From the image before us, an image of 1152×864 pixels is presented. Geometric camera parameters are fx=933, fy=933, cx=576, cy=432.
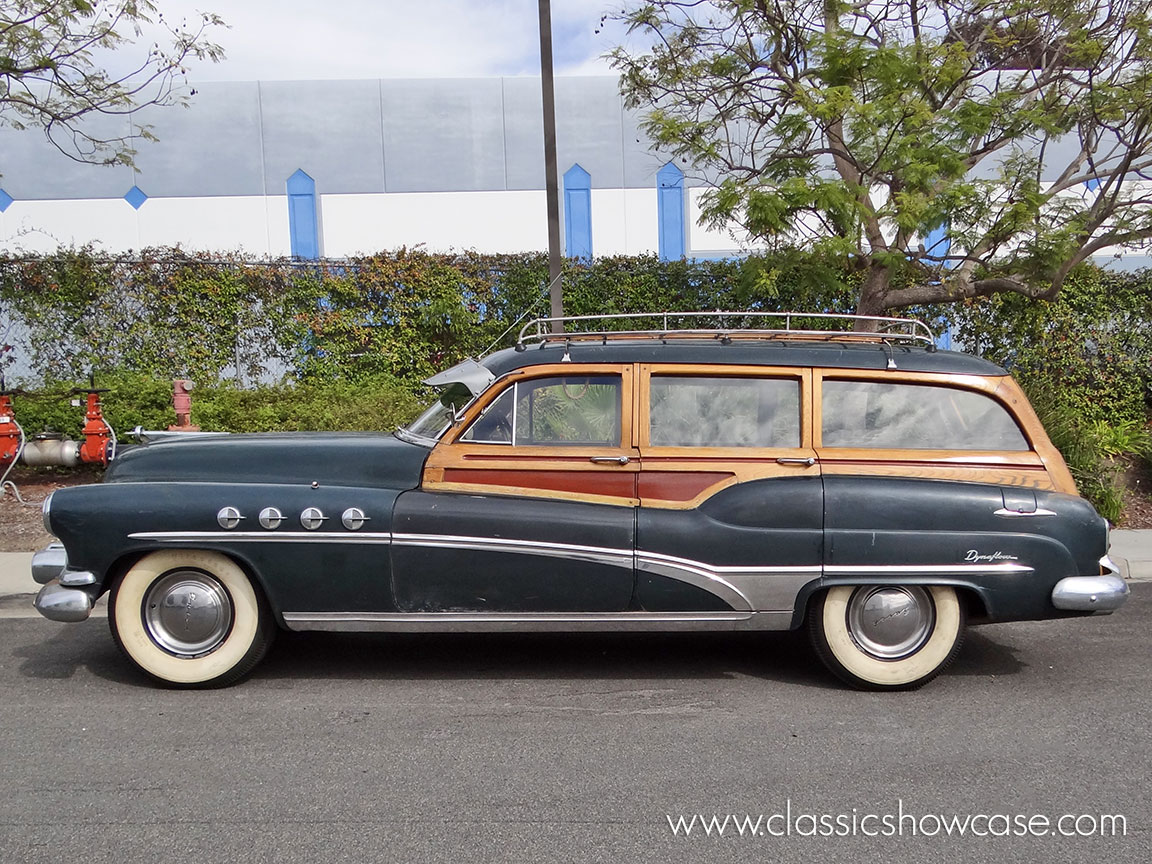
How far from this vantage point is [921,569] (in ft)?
15.0

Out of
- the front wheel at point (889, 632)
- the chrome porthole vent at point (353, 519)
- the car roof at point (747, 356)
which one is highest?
the car roof at point (747, 356)

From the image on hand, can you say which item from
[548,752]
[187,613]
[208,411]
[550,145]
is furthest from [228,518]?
[550,145]

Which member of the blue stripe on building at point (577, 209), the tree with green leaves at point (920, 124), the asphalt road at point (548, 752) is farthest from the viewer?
the blue stripe on building at point (577, 209)

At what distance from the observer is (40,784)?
367 cm

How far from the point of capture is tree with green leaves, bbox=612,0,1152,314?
8195mm

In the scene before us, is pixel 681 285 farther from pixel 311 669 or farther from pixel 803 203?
pixel 311 669

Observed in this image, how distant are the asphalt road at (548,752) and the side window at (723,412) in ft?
4.14

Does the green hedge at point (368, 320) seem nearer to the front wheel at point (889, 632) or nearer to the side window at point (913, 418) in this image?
the side window at point (913, 418)

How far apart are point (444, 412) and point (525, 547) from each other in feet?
3.02

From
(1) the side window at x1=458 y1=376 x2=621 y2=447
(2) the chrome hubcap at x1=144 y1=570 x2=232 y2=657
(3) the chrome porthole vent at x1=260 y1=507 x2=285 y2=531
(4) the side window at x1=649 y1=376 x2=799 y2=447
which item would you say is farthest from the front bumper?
(4) the side window at x1=649 y1=376 x2=799 y2=447

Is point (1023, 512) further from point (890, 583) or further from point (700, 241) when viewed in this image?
point (700, 241)

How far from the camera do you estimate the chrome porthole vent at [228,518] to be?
4523 mm

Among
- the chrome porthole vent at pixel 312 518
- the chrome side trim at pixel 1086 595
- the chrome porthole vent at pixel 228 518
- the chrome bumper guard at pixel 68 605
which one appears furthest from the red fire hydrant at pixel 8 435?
the chrome side trim at pixel 1086 595

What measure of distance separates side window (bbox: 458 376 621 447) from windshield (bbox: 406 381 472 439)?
0.54 ft
